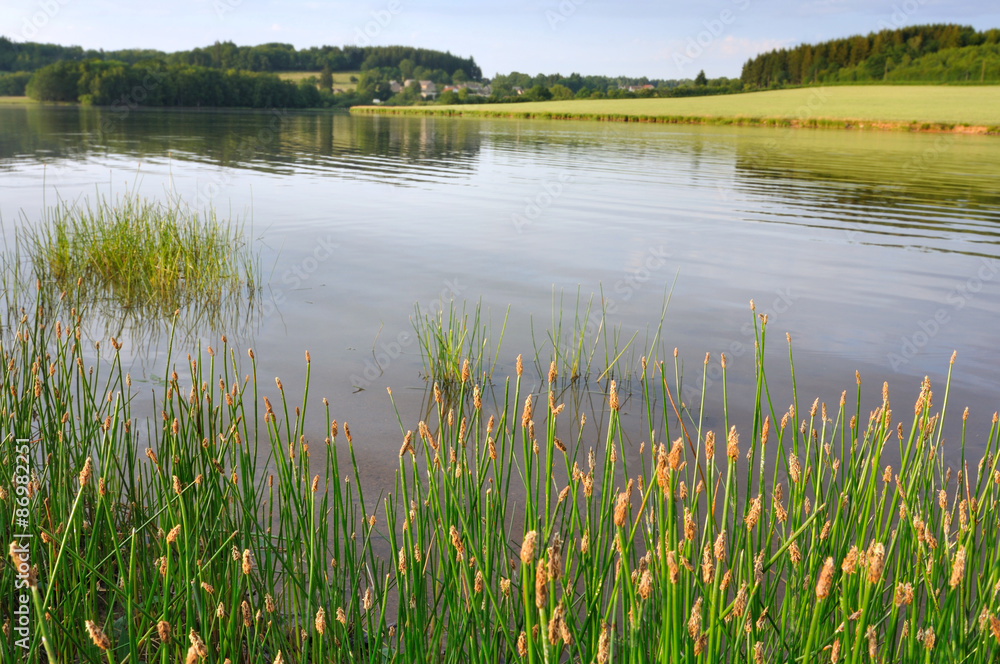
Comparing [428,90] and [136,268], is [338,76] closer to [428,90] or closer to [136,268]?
[428,90]

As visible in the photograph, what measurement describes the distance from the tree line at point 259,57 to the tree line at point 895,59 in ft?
162

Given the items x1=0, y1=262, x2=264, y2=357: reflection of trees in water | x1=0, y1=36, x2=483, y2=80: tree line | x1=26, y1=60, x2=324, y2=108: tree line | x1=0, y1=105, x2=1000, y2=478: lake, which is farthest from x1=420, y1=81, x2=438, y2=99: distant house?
x1=0, y1=262, x2=264, y2=357: reflection of trees in water

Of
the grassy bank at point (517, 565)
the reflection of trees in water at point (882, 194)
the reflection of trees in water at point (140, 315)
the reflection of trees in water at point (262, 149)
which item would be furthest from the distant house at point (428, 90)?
the grassy bank at point (517, 565)

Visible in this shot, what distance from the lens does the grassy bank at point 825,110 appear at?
38.9 m

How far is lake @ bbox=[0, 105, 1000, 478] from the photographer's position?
15.7 feet

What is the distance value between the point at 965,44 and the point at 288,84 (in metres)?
65.3

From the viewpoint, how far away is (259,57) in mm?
85375

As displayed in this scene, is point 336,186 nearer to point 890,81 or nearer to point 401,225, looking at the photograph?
point 401,225

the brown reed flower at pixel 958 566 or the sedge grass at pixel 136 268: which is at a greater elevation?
Result: the brown reed flower at pixel 958 566

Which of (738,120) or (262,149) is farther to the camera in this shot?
(738,120)

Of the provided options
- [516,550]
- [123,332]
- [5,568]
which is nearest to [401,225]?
[123,332]

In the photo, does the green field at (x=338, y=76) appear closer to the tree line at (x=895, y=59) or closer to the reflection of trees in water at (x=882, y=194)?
the tree line at (x=895, y=59)

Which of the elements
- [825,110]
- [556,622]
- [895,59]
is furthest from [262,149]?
[895,59]

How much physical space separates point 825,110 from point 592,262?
45893 millimetres
